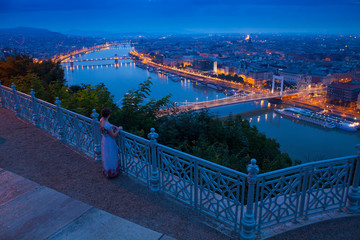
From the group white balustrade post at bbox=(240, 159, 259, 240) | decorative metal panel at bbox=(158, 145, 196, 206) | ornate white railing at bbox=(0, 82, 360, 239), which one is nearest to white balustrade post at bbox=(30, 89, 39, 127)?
ornate white railing at bbox=(0, 82, 360, 239)

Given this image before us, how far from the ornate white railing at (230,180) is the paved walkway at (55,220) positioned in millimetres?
538

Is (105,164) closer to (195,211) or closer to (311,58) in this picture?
(195,211)

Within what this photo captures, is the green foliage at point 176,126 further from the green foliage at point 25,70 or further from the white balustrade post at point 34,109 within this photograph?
the green foliage at point 25,70

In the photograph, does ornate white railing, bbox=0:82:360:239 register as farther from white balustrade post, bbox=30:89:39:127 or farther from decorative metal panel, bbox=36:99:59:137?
white balustrade post, bbox=30:89:39:127

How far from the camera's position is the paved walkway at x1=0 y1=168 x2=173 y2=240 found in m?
2.05

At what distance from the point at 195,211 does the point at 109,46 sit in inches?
3776

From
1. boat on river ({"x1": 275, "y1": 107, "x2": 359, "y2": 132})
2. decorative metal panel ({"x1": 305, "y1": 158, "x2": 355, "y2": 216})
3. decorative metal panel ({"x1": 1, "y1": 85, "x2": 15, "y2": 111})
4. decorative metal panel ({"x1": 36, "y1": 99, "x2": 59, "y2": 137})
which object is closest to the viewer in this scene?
decorative metal panel ({"x1": 305, "y1": 158, "x2": 355, "y2": 216})

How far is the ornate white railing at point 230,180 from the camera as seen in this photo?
6.63 ft

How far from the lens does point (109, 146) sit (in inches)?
110

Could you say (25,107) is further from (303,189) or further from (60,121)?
(303,189)

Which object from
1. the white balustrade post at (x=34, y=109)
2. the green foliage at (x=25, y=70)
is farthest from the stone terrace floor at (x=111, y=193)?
the green foliage at (x=25, y=70)

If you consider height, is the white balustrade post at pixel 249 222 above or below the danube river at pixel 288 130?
above

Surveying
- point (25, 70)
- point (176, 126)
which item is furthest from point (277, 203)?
point (25, 70)

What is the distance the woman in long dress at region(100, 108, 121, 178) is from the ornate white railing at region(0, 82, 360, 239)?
13 centimetres
